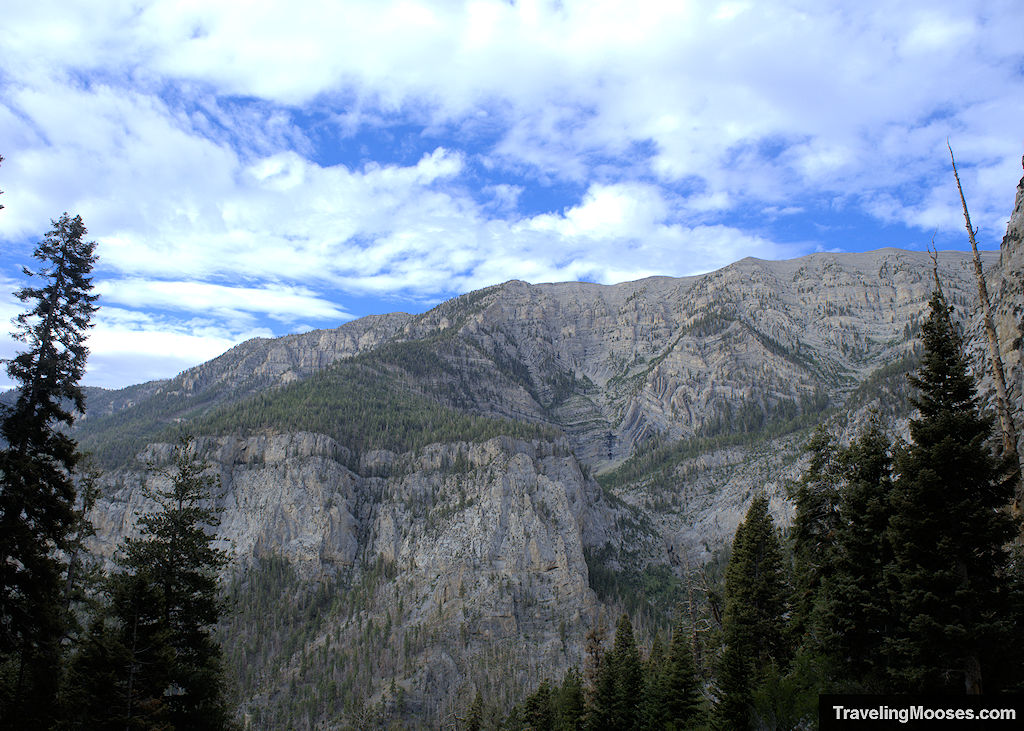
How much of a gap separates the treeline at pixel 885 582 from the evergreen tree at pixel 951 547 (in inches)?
1.6

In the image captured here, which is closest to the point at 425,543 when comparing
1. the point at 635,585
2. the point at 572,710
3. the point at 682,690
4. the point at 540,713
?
the point at 635,585

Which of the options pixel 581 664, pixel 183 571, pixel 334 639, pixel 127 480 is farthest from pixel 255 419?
pixel 183 571

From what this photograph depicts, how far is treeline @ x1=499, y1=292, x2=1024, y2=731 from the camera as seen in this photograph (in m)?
19.4

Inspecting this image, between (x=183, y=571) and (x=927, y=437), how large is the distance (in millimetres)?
28671

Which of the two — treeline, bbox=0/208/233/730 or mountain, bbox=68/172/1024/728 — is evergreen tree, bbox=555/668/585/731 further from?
mountain, bbox=68/172/1024/728

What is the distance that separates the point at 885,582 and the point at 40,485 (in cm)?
2937

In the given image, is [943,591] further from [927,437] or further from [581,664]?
[581,664]

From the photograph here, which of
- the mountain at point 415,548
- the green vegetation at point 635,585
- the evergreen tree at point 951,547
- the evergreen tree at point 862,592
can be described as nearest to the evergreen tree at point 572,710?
the evergreen tree at point 862,592

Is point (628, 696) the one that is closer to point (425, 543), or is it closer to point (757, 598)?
point (757, 598)

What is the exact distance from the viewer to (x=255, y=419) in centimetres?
18662

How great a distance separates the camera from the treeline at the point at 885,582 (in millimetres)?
19375

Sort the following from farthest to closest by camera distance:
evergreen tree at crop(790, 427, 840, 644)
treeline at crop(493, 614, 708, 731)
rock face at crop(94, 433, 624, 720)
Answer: rock face at crop(94, 433, 624, 720) → treeline at crop(493, 614, 708, 731) → evergreen tree at crop(790, 427, 840, 644)

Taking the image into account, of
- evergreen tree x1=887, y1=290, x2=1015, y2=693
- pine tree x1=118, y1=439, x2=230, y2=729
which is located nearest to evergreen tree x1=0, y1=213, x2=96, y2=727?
pine tree x1=118, y1=439, x2=230, y2=729

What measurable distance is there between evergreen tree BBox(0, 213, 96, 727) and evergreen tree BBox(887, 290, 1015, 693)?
2702cm
